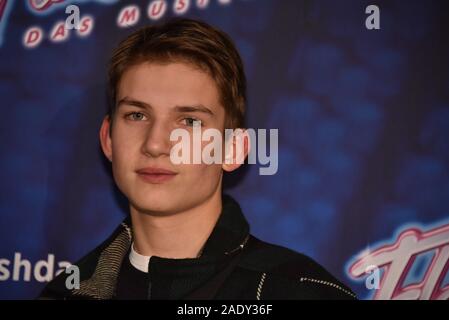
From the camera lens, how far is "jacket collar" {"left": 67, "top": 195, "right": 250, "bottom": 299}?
1370 mm

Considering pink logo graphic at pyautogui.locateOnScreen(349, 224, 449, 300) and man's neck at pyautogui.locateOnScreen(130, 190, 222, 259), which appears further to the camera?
pink logo graphic at pyautogui.locateOnScreen(349, 224, 449, 300)

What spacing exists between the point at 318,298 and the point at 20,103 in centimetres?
116

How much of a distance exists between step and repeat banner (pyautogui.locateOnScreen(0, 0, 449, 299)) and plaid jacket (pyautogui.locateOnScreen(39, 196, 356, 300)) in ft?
0.73

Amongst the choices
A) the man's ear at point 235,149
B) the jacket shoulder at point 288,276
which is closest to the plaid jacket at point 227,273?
the jacket shoulder at point 288,276

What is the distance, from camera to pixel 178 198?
143cm

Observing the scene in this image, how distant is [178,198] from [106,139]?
323 mm

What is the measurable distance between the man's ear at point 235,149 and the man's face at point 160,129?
64 mm

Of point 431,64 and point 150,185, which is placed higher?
→ point 431,64

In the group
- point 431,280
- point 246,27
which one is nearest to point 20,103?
point 246,27

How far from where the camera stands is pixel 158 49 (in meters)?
1.47

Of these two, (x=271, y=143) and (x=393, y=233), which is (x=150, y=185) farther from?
(x=393, y=233)

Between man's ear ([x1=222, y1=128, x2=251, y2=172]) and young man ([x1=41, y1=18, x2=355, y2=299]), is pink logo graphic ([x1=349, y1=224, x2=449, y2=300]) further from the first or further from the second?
man's ear ([x1=222, y1=128, x2=251, y2=172])

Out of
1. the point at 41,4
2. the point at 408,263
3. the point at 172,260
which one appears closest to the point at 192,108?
the point at 172,260

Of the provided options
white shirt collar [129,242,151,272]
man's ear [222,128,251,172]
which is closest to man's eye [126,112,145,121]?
man's ear [222,128,251,172]
